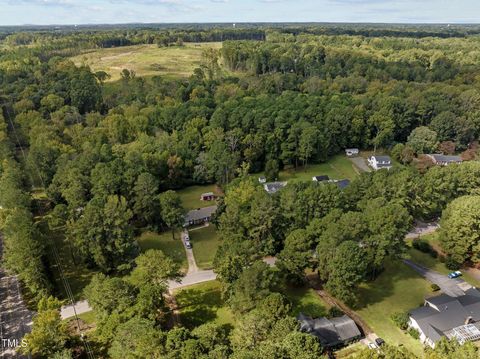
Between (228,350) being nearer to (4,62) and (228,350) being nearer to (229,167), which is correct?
(229,167)

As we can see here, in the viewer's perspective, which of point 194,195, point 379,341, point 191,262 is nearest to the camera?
point 379,341

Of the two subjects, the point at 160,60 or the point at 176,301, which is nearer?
the point at 176,301

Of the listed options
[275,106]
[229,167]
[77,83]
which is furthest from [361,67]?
[77,83]

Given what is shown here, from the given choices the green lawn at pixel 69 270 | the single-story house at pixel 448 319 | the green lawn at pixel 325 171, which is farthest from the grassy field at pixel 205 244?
the single-story house at pixel 448 319

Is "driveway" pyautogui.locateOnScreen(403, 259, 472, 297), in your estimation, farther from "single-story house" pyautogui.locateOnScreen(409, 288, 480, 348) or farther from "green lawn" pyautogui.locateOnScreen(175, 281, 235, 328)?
"green lawn" pyautogui.locateOnScreen(175, 281, 235, 328)

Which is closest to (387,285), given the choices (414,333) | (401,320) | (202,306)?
(401,320)

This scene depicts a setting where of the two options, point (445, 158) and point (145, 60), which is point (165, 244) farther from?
point (145, 60)
